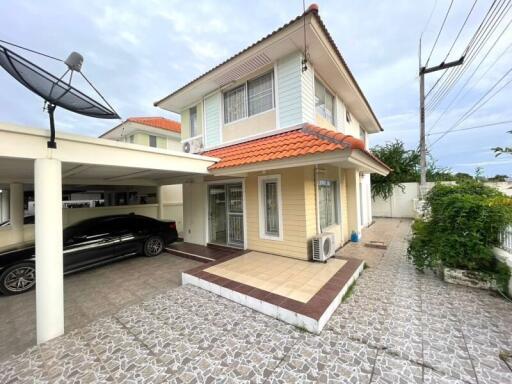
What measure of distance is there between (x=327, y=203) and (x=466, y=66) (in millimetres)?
7549

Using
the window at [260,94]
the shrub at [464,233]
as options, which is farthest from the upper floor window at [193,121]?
the shrub at [464,233]

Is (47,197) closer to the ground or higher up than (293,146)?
closer to the ground

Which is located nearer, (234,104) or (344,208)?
(234,104)

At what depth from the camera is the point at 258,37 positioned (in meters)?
5.25

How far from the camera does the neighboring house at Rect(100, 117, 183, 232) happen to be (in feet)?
34.1

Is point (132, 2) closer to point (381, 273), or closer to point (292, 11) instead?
point (292, 11)

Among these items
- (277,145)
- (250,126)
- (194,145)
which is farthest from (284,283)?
(194,145)

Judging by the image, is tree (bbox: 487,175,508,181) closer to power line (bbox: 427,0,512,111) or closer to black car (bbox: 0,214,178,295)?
power line (bbox: 427,0,512,111)

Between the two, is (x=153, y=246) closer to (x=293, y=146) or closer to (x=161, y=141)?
(x=293, y=146)

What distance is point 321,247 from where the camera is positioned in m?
5.10

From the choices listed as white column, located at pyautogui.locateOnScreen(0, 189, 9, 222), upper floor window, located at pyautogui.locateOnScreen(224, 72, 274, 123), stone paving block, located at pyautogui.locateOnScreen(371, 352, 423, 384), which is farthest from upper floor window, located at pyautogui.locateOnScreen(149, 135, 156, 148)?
stone paving block, located at pyautogui.locateOnScreen(371, 352, 423, 384)

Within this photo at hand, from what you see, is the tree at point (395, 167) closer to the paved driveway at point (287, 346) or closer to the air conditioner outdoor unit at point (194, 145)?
the paved driveway at point (287, 346)

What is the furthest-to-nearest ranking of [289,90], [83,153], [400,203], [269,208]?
[400,203] < [269,208] < [289,90] < [83,153]

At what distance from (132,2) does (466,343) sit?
9478mm
